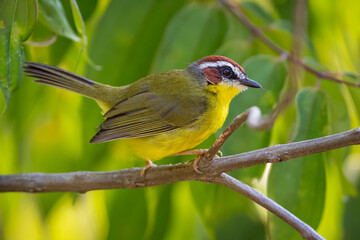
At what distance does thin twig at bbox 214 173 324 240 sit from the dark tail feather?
1.05 meters

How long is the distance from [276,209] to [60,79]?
1.39 meters

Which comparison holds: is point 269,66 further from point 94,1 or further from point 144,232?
point 144,232

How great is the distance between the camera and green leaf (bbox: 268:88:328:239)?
7.82 ft

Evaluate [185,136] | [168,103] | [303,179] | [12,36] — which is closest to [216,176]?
[303,179]

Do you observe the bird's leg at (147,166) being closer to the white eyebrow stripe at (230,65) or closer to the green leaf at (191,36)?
the green leaf at (191,36)

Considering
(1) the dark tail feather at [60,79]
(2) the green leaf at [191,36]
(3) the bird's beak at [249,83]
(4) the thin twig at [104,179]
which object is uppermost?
(2) the green leaf at [191,36]

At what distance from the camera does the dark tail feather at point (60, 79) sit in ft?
8.21

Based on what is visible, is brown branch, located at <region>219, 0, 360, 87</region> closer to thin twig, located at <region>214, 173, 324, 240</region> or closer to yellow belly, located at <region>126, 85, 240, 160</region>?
yellow belly, located at <region>126, 85, 240, 160</region>

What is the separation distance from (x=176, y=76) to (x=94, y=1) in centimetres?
69

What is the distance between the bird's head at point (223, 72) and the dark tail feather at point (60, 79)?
2.11 feet

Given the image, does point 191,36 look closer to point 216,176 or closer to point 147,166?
point 147,166

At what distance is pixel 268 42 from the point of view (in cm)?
296

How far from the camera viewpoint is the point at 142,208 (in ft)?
9.62

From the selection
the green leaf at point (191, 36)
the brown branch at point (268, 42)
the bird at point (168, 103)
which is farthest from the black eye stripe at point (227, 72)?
the brown branch at point (268, 42)
